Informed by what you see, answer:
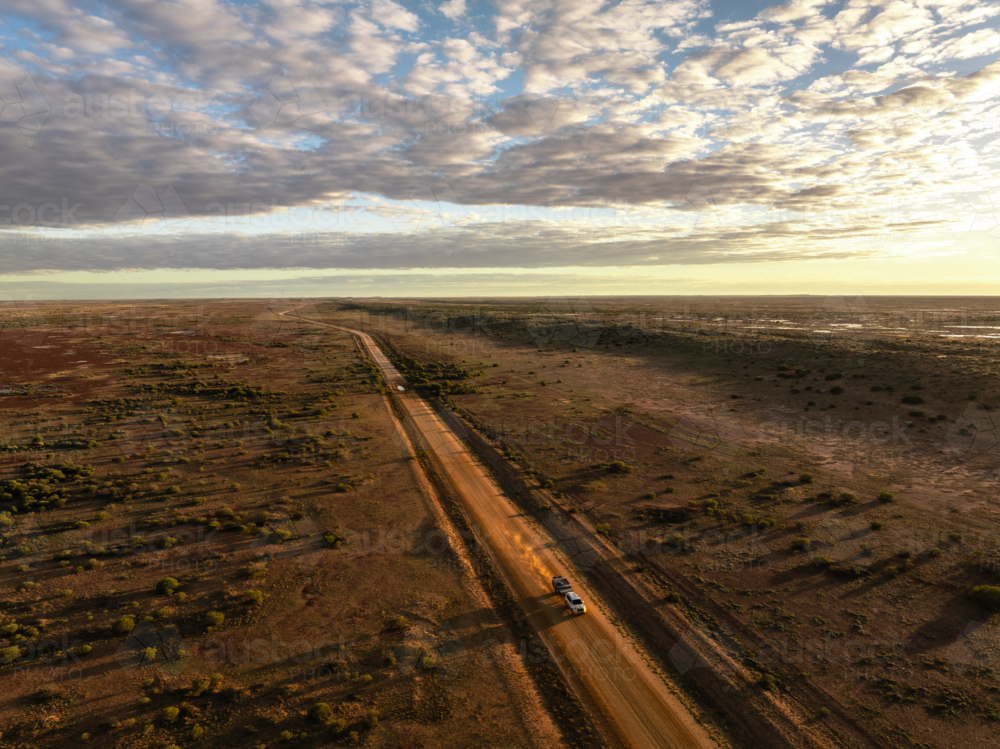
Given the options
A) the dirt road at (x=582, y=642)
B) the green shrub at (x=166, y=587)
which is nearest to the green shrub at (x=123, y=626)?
the green shrub at (x=166, y=587)

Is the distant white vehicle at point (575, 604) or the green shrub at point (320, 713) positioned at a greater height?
the distant white vehicle at point (575, 604)

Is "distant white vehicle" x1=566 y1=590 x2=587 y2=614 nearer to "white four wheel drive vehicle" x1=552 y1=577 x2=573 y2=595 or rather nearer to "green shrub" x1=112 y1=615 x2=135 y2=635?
"white four wheel drive vehicle" x1=552 y1=577 x2=573 y2=595

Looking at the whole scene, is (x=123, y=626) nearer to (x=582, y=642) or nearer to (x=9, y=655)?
(x=9, y=655)

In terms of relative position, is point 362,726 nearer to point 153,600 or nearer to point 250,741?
point 250,741

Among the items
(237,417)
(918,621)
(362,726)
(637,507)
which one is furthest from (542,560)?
(237,417)

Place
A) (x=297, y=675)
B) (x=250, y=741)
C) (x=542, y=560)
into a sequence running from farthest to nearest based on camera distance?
(x=542, y=560) → (x=297, y=675) → (x=250, y=741)

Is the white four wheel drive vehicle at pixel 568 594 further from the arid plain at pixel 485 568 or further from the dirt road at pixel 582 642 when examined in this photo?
the arid plain at pixel 485 568

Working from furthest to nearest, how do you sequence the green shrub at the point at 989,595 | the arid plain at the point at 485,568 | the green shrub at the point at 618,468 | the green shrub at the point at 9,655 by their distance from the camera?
the green shrub at the point at 618,468
the green shrub at the point at 989,595
the green shrub at the point at 9,655
the arid plain at the point at 485,568
